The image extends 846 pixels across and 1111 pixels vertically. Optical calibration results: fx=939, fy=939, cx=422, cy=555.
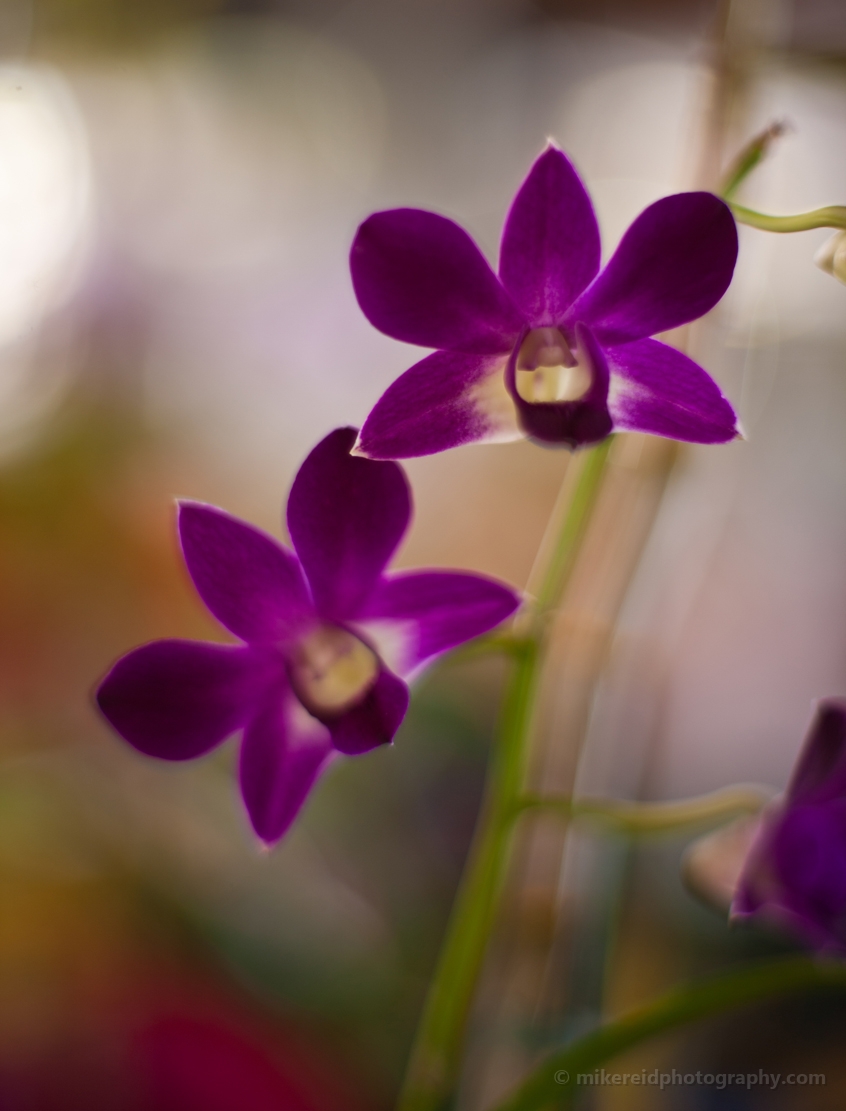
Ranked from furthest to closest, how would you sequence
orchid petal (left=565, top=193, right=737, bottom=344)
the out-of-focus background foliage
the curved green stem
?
the out-of-focus background foliage, the curved green stem, orchid petal (left=565, top=193, right=737, bottom=344)

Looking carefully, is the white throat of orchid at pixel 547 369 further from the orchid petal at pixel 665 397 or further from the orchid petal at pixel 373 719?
the orchid petal at pixel 373 719

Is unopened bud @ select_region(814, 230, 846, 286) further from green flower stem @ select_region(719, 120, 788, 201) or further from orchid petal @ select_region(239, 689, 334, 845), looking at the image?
orchid petal @ select_region(239, 689, 334, 845)

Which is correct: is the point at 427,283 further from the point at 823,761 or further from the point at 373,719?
the point at 823,761

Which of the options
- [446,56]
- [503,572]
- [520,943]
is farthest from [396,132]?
[520,943]

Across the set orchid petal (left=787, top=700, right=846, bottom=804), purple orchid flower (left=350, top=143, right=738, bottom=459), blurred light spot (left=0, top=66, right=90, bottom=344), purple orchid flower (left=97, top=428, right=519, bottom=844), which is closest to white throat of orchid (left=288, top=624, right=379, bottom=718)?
purple orchid flower (left=97, top=428, right=519, bottom=844)

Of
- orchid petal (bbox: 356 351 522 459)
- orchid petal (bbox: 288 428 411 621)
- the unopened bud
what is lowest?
orchid petal (bbox: 288 428 411 621)

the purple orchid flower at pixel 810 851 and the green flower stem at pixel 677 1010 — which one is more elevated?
the purple orchid flower at pixel 810 851

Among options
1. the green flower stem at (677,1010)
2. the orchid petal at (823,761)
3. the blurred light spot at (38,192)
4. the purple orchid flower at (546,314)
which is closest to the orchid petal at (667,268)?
the purple orchid flower at (546,314)

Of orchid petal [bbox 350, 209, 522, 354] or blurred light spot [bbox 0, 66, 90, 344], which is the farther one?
blurred light spot [bbox 0, 66, 90, 344]
